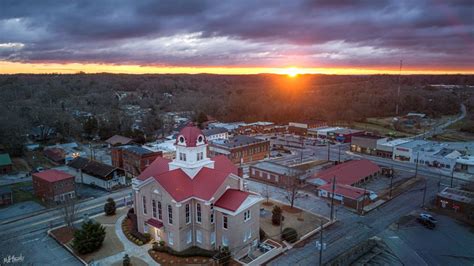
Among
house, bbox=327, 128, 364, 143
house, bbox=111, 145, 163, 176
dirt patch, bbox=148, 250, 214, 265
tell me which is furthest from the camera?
house, bbox=327, 128, 364, 143

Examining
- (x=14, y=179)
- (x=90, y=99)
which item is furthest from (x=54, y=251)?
(x=90, y=99)

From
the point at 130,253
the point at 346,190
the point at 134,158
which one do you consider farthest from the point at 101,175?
the point at 346,190

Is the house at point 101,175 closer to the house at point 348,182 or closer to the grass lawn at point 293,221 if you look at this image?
the grass lawn at point 293,221

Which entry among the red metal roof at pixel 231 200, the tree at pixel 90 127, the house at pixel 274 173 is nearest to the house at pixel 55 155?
the tree at pixel 90 127

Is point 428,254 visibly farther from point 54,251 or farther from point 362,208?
point 54,251

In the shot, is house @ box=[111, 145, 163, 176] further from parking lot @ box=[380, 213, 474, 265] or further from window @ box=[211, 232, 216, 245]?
parking lot @ box=[380, 213, 474, 265]

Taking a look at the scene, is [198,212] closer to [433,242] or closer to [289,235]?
[289,235]

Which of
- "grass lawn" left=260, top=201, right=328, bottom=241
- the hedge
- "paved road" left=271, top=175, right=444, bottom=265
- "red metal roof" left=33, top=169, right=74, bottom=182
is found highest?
"red metal roof" left=33, top=169, right=74, bottom=182

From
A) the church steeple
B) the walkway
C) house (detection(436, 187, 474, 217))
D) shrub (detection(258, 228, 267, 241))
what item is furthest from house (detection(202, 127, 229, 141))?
house (detection(436, 187, 474, 217))
